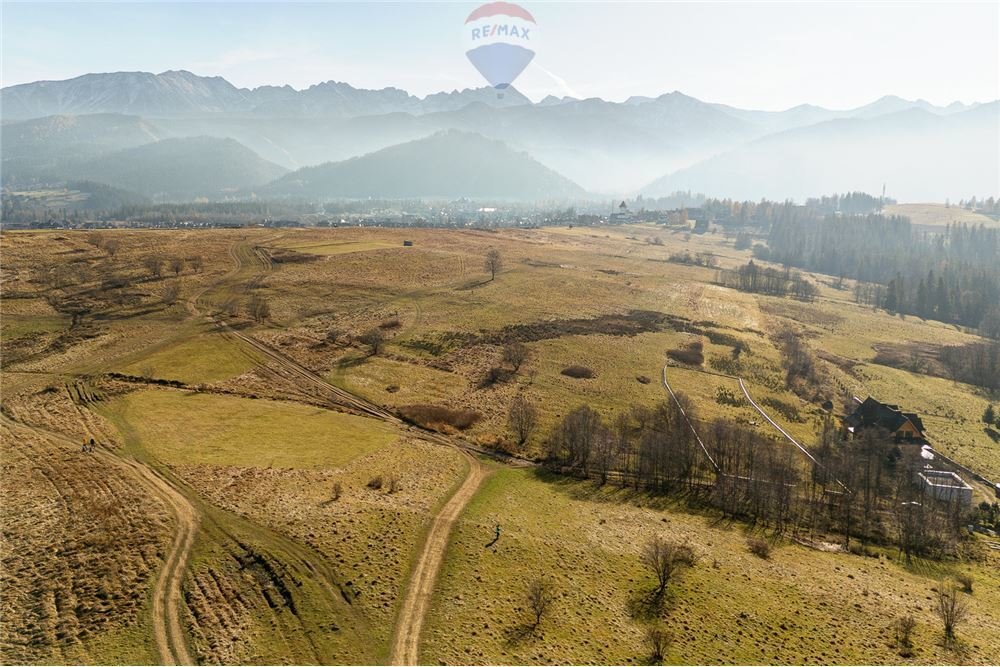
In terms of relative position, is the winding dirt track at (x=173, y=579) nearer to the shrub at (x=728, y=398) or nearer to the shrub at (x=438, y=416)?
the shrub at (x=438, y=416)

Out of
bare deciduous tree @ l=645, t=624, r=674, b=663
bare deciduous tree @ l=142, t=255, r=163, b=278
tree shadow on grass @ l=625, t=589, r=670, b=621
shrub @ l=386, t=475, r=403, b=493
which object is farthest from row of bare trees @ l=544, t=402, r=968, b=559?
bare deciduous tree @ l=142, t=255, r=163, b=278

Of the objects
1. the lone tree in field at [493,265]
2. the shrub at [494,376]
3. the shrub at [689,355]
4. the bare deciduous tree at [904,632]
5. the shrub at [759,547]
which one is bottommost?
the shrub at [759,547]

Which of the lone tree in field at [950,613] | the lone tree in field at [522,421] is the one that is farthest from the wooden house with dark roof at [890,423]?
the lone tree in field at [522,421]

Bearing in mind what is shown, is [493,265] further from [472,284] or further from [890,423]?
[890,423]

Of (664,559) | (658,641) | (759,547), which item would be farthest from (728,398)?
(658,641)

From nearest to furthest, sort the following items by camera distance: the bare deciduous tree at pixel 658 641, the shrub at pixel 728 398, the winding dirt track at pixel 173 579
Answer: the winding dirt track at pixel 173 579
the bare deciduous tree at pixel 658 641
the shrub at pixel 728 398

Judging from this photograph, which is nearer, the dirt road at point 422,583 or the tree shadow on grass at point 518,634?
the dirt road at point 422,583

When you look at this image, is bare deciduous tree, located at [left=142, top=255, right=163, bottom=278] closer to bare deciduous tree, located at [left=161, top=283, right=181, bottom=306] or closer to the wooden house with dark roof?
bare deciduous tree, located at [left=161, top=283, right=181, bottom=306]
